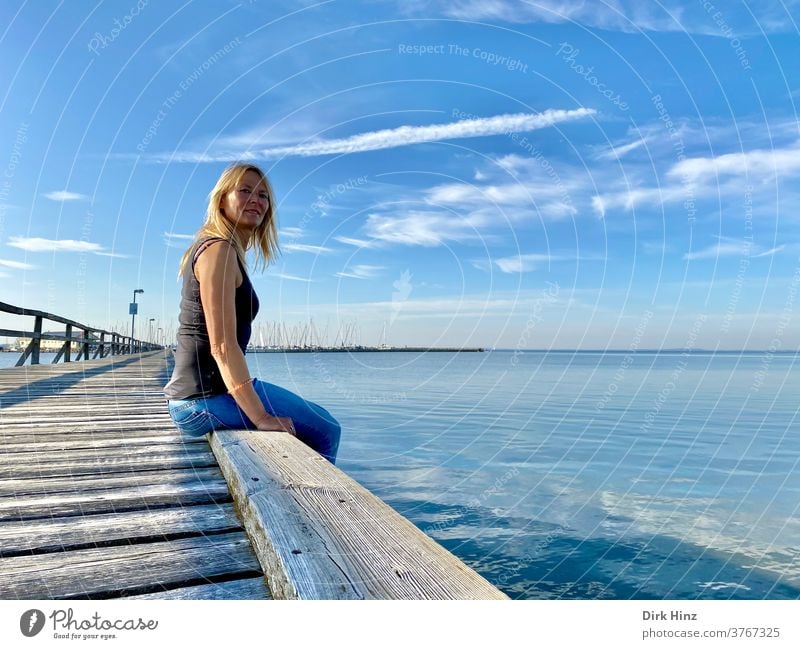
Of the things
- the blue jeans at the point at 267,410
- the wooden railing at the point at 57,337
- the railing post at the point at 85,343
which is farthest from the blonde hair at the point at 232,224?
the railing post at the point at 85,343

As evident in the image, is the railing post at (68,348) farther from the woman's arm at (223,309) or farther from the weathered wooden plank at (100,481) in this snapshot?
the woman's arm at (223,309)

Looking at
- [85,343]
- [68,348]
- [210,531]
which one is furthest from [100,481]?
[85,343]

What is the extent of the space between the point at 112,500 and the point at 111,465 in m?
0.67

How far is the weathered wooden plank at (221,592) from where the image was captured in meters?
1.28

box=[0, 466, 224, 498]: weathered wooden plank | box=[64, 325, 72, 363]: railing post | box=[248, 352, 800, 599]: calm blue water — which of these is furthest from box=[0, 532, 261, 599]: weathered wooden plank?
box=[64, 325, 72, 363]: railing post

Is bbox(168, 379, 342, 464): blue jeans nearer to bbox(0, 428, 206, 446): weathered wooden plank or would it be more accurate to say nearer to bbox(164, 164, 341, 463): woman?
bbox(164, 164, 341, 463): woman

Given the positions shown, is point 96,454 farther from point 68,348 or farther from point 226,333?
point 68,348

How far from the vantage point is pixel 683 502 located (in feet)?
18.7

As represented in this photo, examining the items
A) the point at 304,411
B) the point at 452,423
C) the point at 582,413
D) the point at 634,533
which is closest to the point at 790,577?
the point at 634,533

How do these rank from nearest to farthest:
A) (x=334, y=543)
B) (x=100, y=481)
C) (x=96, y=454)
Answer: (x=334, y=543) < (x=100, y=481) < (x=96, y=454)

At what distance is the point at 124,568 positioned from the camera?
1.42m

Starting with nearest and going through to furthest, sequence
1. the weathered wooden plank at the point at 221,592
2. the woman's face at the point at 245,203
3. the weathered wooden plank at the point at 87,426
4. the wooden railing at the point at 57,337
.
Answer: the weathered wooden plank at the point at 221,592
the woman's face at the point at 245,203
the weathered wooden plank at the point at 87,426
the wooden railing at the point at 57,337

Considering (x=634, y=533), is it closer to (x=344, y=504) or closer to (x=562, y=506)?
Result: (x=562, y=506)
